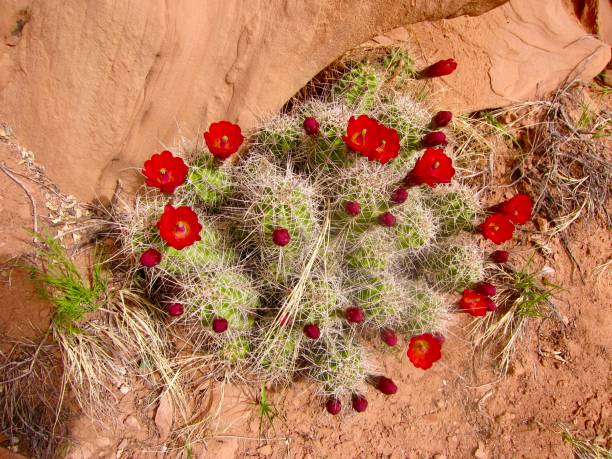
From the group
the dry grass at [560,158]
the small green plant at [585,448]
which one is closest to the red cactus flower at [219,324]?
the small green plant at [585,448]

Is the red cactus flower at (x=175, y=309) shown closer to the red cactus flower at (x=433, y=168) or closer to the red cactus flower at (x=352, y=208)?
the red cactus flower at (x=352, y=208)

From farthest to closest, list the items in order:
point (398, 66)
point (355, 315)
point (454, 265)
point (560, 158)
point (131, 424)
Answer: point (560, 158) < point (398, 66) < point (454, 265) < point (131, 424) < point (355, 315)

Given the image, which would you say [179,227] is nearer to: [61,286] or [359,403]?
[61,286]

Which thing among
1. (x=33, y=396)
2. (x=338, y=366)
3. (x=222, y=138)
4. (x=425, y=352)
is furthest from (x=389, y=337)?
(x=33, y=396)

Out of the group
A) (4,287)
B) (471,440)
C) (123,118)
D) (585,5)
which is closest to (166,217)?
(123,118)

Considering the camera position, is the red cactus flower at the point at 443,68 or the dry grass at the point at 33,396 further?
the red cactus flower at the point at 443,68

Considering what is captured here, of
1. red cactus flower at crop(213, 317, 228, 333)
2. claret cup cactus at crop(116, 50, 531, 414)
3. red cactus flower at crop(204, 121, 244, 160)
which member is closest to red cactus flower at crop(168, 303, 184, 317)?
claret cup cactus at crop(116, 50, 531, 414)
